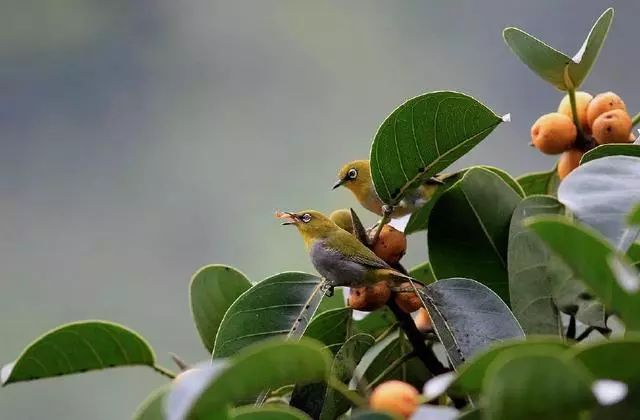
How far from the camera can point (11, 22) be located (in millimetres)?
3703

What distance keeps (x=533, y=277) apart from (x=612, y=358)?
28 cm

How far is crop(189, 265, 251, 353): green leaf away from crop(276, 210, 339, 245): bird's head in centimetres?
7

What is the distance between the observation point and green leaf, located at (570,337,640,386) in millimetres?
419

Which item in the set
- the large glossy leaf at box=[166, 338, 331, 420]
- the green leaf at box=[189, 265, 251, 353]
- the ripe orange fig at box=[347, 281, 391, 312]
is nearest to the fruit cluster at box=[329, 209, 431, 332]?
the ripe orange fig at box=[347, 281, 391, 312]

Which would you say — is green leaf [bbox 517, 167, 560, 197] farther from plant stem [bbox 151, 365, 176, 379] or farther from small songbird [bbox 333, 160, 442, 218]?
plant stem [bbox 151, 365, 176, 379]

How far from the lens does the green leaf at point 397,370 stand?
0.78m

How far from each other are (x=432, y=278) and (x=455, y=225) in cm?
10

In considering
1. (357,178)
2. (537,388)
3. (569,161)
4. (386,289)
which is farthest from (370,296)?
(357,178)

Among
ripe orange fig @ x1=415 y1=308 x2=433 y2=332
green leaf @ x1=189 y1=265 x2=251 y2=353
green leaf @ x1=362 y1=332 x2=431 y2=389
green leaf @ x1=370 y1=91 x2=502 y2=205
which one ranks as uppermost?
green leaf @ x1=370 y1=91 x2=502 y2=205

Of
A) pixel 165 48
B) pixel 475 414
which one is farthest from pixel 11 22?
pixel 475 414

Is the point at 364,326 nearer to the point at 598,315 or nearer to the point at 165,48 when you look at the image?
the point at 598,315

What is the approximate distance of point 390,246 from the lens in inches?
30.5

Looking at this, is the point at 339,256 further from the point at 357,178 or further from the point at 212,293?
the point at 357,178

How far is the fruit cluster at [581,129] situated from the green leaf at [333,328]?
226mm
